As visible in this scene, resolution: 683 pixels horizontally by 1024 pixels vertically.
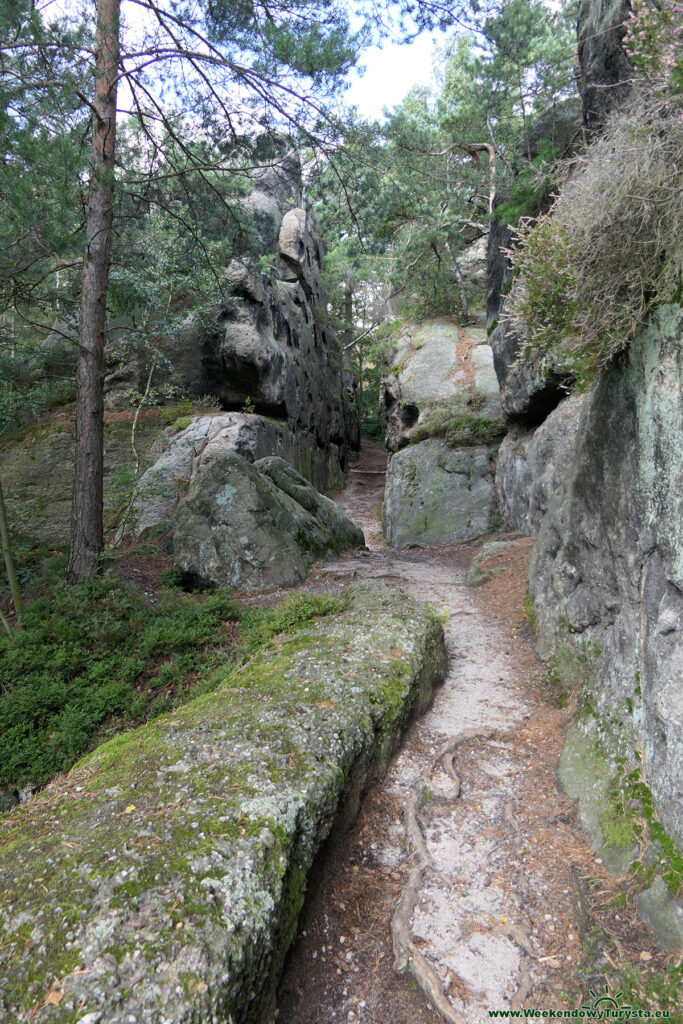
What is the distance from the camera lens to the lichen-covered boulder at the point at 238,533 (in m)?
8.80

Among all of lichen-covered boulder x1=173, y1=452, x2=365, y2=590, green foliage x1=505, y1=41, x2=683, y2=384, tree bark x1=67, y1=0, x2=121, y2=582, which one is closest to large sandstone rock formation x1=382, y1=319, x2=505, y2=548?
lichen-covered boulder x1=173, y1=452, x2=365, y2=590

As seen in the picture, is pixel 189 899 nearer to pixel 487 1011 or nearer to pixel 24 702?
pixel 487 1011

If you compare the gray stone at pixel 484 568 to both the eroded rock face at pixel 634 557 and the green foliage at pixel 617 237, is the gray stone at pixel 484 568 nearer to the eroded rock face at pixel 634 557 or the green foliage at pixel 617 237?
the eroded rock face at pixel 634 557

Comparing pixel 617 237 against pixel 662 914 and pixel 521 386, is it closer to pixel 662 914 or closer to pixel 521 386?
pixel 662 914

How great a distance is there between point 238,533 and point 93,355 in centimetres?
338

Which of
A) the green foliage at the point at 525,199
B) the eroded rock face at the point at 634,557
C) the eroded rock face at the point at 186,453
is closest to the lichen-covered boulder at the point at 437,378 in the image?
the eroded rock face at the point at 186,453

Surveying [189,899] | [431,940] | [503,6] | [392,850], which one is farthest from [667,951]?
[503,6]

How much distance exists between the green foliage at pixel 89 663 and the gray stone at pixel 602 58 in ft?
23.1

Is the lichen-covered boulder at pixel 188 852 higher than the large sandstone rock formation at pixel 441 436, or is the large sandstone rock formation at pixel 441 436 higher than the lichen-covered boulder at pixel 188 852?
the large sandstone rock formation at pixel 441 436

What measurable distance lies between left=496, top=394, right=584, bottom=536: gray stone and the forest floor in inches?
186

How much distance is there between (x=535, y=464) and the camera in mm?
10375

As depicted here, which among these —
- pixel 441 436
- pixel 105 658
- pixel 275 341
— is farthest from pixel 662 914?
pixel 275 341

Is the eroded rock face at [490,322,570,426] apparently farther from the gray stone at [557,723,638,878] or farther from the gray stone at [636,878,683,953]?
the gray stone at [636,878,683,953]

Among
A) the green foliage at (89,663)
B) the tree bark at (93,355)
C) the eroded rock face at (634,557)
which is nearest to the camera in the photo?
the eroded rock face at (634,557)
